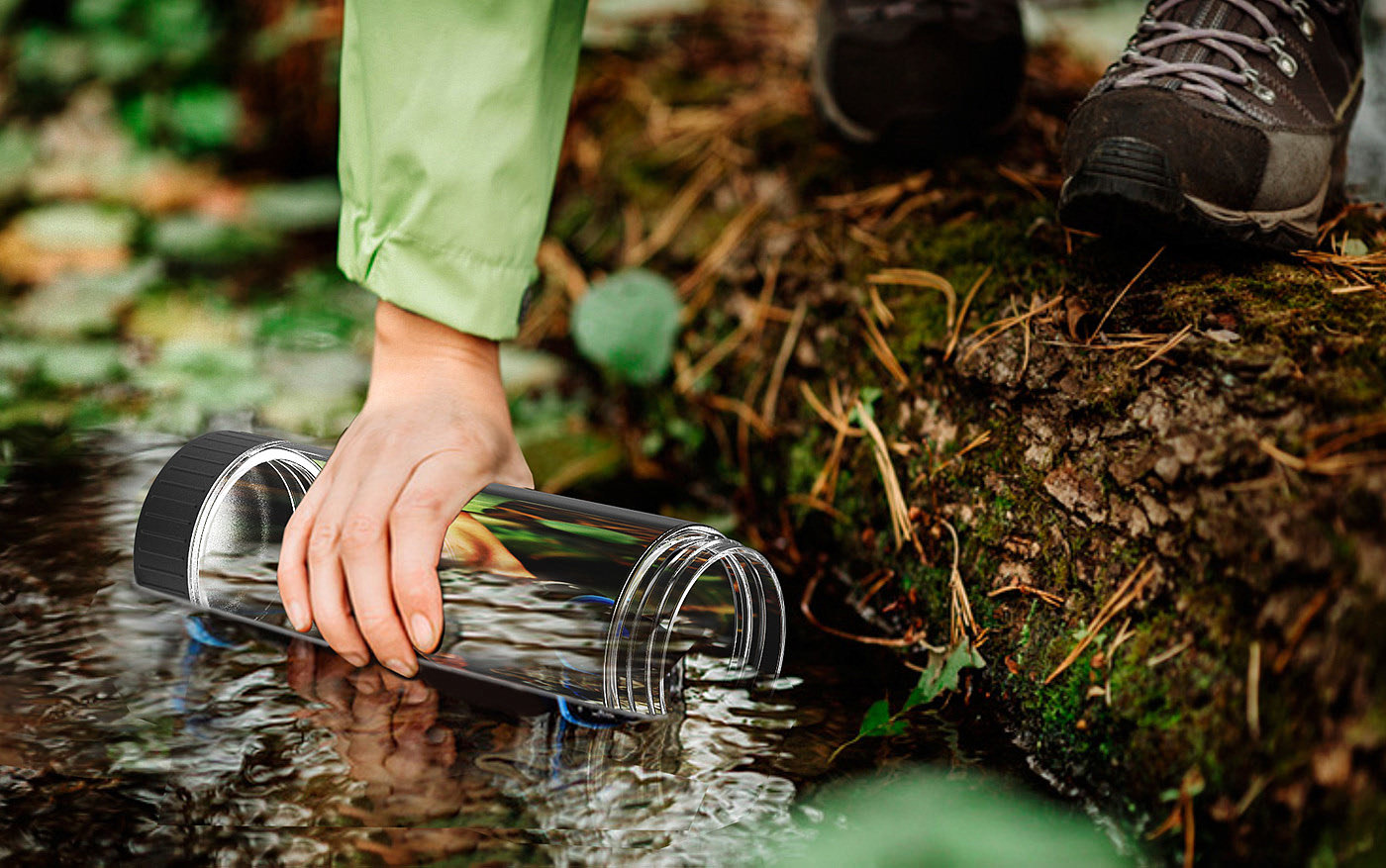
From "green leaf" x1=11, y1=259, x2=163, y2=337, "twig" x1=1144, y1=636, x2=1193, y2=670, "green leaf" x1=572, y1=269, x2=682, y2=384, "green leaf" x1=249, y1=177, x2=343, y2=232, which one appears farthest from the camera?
"green leaf" x1=249, y1=177, x2=343, y2=232

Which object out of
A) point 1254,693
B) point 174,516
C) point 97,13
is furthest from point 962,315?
point 97,13

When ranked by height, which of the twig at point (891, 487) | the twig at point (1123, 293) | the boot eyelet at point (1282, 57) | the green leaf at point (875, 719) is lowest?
the green leaf at point (875, 719)

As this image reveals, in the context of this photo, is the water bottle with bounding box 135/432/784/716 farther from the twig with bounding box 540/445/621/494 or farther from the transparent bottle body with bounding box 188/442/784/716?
the twig with bounding box 540/445/621/494

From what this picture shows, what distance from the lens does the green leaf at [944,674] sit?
119 cm

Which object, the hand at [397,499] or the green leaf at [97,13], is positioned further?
the green leaf at [97,13]

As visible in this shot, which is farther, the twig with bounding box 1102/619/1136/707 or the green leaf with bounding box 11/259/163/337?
the green leaf with bounding box 11/259/163/337

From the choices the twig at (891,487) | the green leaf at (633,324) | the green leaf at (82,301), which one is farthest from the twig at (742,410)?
the green leaf at (82,301)

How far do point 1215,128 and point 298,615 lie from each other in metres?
1.18

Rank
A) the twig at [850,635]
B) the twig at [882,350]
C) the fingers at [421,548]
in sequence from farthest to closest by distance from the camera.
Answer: the twig at [882,350]
the twig at [850,635]
the fingers at [421,548]

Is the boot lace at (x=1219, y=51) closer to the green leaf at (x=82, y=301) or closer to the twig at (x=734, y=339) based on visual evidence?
the twig at (x=734, y=339)

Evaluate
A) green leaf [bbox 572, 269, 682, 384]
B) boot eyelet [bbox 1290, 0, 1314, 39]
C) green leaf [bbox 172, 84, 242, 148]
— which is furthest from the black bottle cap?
green leaf [bbox 172, 84, 242, 148]

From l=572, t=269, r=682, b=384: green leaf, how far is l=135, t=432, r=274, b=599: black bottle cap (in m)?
0.75

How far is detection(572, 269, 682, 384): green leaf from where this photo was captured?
1911 millimetres

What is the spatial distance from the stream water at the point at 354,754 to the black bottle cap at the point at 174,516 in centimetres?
8
